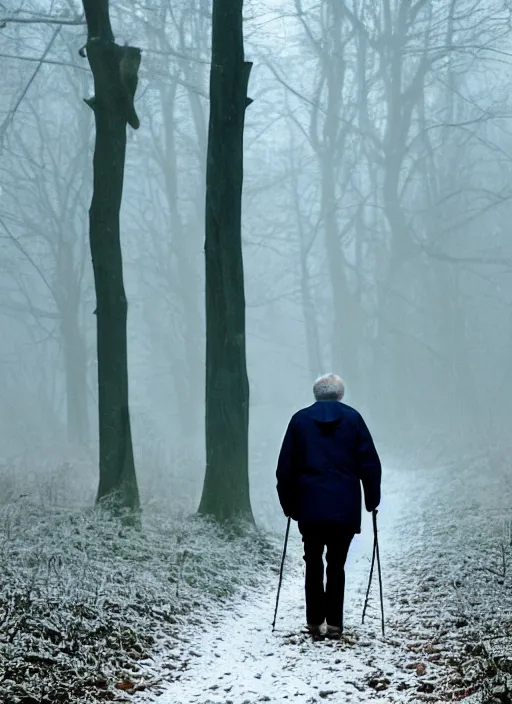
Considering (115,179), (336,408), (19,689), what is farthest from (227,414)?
(19,689)

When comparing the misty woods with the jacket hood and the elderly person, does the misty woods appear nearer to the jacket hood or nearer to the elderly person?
the elderly person

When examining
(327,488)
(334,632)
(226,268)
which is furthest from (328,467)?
(226,268)

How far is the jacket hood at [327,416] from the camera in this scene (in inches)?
229

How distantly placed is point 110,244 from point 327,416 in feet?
15.6

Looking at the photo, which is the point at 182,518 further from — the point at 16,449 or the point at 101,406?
the point at 16,449

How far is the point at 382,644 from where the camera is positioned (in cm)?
559

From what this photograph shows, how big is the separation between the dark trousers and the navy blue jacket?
0.48 feet

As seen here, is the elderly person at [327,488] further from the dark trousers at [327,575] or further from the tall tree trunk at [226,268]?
the tall tree trunk at [226,268]

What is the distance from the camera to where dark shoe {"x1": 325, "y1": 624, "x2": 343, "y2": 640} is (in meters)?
5.70

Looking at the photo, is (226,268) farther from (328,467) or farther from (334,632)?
(334,632)

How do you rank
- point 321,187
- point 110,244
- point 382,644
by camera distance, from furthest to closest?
point 321,187, point 110,244, point 382,644

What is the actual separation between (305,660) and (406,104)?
2121 cm

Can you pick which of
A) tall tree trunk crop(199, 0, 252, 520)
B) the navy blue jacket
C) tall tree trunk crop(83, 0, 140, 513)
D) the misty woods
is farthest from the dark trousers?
the misty woods

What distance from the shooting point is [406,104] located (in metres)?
23.2
